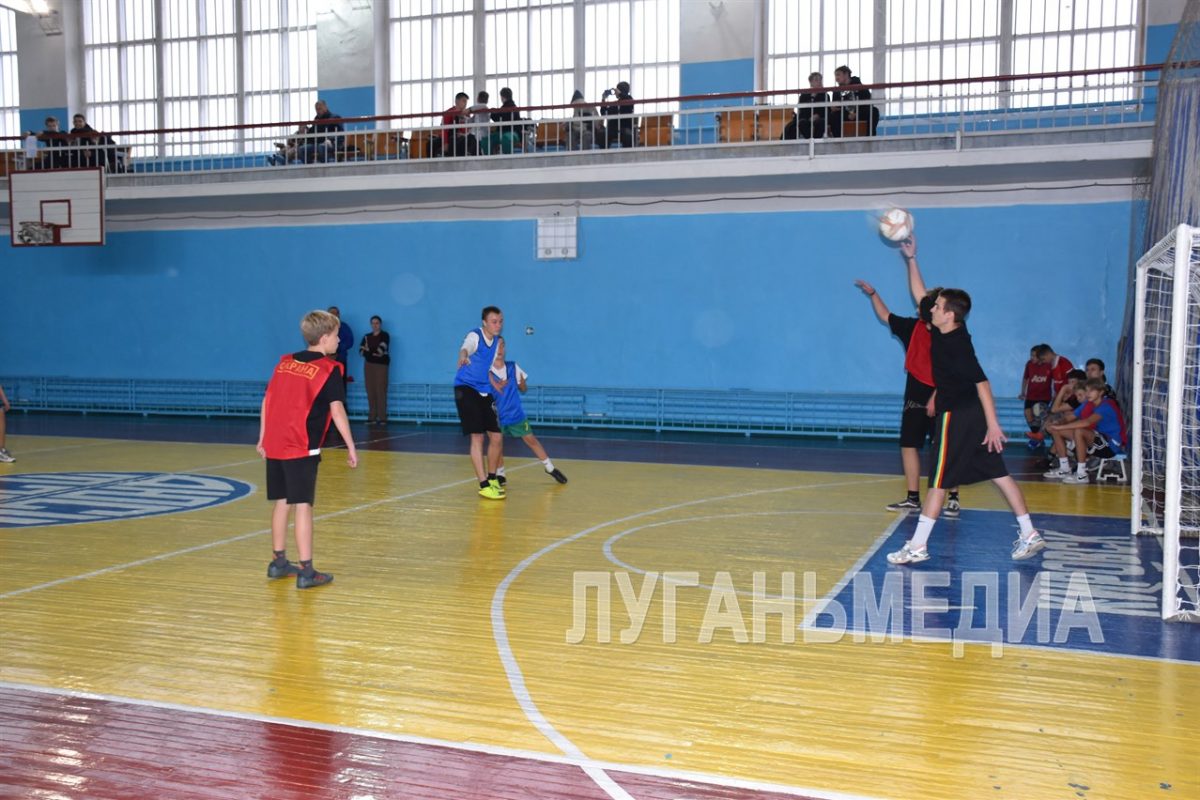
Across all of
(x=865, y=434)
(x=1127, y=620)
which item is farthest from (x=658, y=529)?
(x=865, y=434)

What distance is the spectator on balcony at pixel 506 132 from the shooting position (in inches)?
666

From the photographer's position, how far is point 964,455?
717cm

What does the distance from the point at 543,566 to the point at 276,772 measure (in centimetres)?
348

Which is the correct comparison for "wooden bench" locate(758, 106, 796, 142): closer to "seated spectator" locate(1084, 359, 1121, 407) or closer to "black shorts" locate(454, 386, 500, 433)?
"seated spectator" locate(1084, 359, 1121, 407)

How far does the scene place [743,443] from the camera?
15.4 metres

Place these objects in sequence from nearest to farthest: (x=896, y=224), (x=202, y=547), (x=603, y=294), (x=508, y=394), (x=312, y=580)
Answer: (x=312, y=580) < (x=202, y=547) < (x=508, y=394) < (x=896, y=224) < (x=603, y=294)

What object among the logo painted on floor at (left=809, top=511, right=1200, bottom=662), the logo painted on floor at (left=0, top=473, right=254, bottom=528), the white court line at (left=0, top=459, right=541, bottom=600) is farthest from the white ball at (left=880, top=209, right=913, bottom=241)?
the logo painted on floor at (left=0, top=473, right=254, bottom=528)

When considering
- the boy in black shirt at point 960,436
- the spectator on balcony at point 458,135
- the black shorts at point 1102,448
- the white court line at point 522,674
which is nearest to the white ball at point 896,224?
the black shorts at point 1102,448

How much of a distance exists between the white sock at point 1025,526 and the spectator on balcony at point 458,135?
467 inches

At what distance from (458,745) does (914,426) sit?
20.1ft

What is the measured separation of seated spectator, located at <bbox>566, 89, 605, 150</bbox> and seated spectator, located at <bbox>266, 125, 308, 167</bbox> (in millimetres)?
4674

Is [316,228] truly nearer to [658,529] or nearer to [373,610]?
[658,529]

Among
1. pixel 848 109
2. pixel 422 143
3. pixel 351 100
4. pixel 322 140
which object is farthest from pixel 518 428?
pixel 351 100

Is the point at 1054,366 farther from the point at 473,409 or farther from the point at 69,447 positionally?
the point at 69,447
